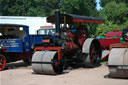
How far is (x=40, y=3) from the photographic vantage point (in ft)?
167

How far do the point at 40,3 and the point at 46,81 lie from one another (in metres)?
44.8

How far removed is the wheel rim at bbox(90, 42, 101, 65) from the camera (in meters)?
10.2

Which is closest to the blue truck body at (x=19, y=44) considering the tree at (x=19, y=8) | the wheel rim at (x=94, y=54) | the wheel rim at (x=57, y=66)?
the wheel rim at (x=57, y=66)

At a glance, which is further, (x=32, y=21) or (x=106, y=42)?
(x=32, y=21)

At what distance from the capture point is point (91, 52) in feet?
33.6

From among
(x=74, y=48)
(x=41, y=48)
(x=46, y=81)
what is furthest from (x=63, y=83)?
(x=74, y=48)

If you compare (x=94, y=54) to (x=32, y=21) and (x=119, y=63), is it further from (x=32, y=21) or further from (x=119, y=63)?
(x=32, y=21)

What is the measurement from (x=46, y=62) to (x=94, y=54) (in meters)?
3.08

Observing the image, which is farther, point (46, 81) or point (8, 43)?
point (8, 43)

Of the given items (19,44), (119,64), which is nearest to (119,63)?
(119,64)

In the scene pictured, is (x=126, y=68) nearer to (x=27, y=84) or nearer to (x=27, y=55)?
(x=27, y=84)

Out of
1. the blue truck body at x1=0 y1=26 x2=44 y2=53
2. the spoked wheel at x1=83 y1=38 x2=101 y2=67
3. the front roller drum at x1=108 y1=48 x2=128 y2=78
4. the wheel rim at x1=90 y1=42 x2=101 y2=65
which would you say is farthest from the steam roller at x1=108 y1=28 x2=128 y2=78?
the blue truck body at x1=0 y1=26 x2=44 y2=53

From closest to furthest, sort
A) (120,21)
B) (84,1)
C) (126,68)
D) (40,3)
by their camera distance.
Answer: (126,68) < (120,21) < (84,1) < (40,3)

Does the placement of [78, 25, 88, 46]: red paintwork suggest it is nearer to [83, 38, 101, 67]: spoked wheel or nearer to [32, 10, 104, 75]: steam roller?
[32, 10, 104, 75]: steam roller
